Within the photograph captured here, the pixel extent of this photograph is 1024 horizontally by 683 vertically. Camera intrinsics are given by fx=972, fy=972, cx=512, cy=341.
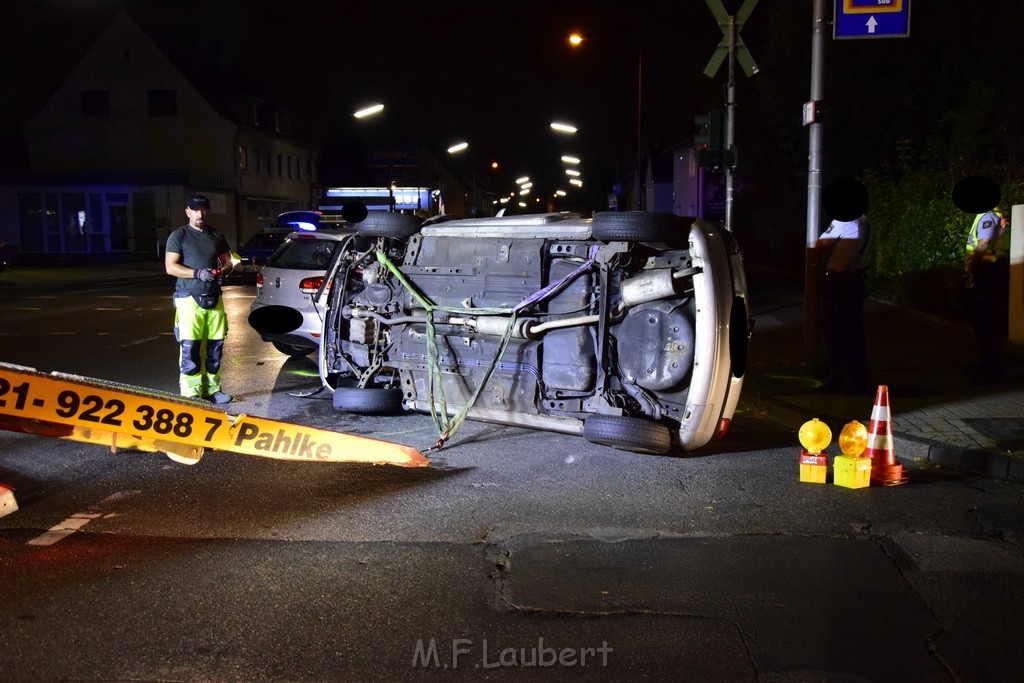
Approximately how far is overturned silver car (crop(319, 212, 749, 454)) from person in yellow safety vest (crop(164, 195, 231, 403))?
136cm

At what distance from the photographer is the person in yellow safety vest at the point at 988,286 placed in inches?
358

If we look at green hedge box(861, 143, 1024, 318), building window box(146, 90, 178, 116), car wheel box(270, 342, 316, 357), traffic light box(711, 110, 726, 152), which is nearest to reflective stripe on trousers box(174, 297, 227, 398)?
car wheel box(270, 342, 316, 357)

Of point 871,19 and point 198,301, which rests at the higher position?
point 871,19

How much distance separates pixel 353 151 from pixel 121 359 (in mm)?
57288

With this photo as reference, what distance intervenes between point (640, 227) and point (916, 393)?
415 centimetres

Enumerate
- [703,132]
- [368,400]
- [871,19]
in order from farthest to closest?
1. [703,132]
2. [871,19]
3. [368,400]

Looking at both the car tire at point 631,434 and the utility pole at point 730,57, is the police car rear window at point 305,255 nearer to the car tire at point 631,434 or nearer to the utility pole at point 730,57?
the car tire at point 631,434

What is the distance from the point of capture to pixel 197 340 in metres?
8.47

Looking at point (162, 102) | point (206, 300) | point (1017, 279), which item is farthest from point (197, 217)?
point (162, 102)

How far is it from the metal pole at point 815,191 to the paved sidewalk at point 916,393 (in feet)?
1.23

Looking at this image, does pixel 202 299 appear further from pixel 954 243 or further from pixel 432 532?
pixel 954 243

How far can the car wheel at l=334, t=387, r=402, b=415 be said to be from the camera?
742 centimetres

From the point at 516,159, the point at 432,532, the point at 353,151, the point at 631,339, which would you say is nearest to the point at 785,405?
the point at 631,339

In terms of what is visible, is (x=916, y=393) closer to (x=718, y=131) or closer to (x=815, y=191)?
(x=815, y=191)
